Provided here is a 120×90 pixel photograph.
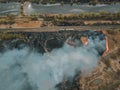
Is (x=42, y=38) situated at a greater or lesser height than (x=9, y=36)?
lesser

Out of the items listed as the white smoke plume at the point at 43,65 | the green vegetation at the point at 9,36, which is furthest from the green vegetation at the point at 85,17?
the white smoke plume at the point at 43,65

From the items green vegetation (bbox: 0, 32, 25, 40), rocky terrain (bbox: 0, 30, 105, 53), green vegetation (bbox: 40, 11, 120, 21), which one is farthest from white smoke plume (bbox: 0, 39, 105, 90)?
green vegetation (bbox: 40, 11, 120, 21)

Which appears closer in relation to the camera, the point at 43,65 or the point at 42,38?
the point at 43,65

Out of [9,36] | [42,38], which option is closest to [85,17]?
[42,38]

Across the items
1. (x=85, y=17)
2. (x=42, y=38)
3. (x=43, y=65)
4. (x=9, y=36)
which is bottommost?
(x=43, y=65)

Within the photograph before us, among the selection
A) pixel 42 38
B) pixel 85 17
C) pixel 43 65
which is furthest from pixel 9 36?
pixel 85 17

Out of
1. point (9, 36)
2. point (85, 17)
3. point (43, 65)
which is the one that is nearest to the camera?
point (43, 65)

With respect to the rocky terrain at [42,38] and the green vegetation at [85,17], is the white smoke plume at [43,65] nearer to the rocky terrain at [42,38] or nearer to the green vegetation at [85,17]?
the rocky terrain at [42,38]

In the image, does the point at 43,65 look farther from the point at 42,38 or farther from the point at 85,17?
the point at 85,17

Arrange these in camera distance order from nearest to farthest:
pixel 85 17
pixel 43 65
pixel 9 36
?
1. pixel 43 65
2. pixel 9 36
3. pixel 85 17
